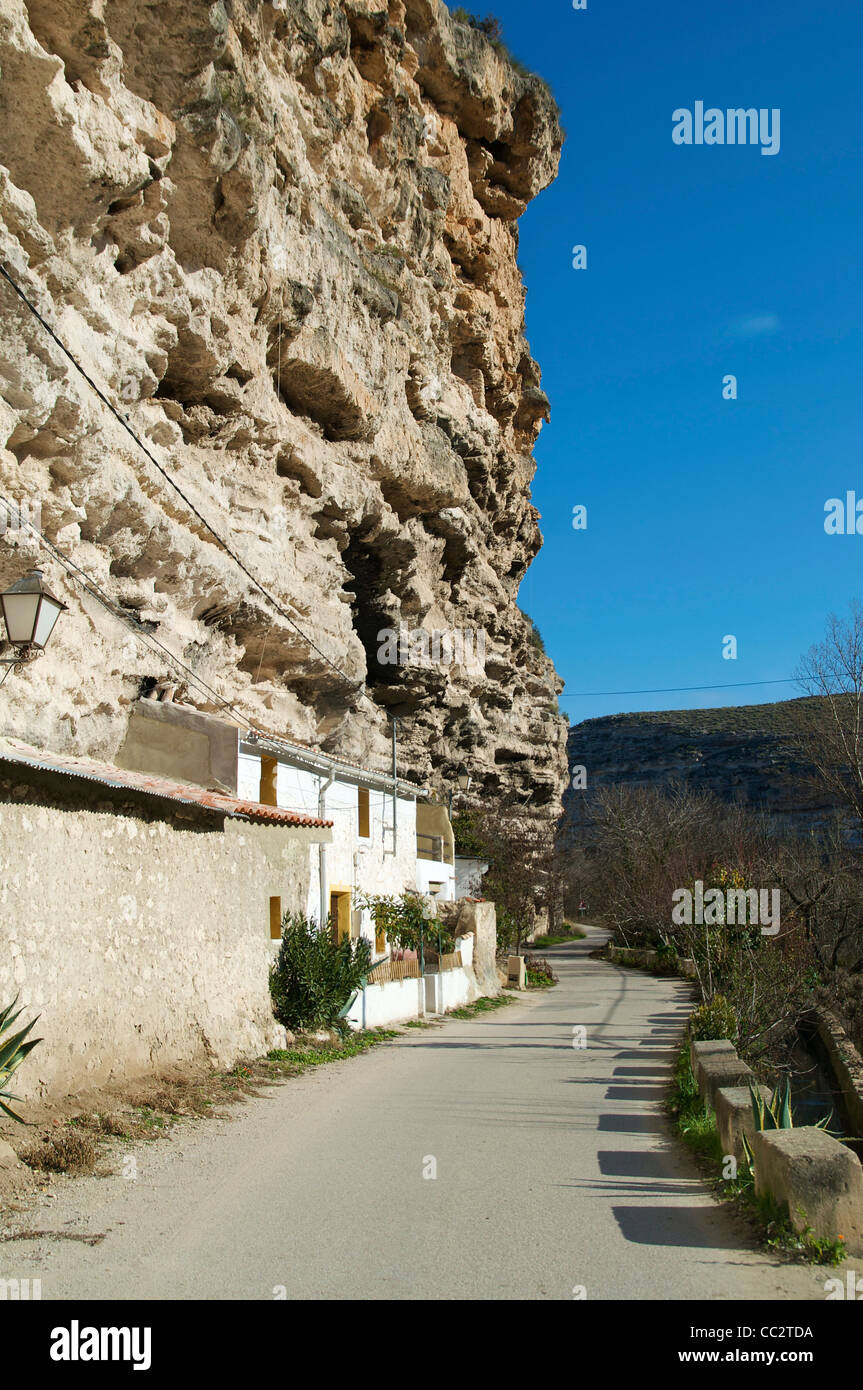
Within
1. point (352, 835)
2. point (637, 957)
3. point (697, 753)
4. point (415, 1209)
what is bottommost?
point (637, 957)

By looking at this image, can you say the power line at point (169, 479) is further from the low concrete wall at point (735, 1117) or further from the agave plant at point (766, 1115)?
the agave plant at point (766, 1115)

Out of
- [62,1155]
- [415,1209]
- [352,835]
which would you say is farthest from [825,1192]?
[352,835]

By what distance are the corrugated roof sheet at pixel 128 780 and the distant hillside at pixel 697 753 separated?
2798 inches

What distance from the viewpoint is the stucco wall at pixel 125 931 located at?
27.2 feet

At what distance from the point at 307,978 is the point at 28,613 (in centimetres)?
746

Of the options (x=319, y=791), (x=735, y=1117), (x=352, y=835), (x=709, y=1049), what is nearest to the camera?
(x=735, y=1117)

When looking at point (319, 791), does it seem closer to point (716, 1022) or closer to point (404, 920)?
point (404, 920)

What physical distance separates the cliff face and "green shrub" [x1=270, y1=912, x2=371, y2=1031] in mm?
3979

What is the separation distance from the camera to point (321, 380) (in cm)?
2273

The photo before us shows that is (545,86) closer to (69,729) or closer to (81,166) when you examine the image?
(81,166)

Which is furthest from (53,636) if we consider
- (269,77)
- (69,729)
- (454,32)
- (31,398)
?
(454,32)

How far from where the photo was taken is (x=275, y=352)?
70.0 ft
